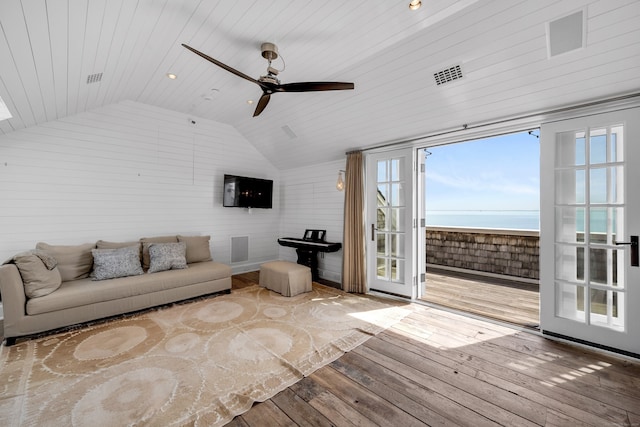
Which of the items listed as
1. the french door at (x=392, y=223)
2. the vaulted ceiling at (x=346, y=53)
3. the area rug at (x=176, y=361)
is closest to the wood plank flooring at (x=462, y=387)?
the area rug at (x=176, y=361)

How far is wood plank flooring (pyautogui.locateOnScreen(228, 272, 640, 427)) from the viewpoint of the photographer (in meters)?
1.73

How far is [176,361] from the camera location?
2.34 m

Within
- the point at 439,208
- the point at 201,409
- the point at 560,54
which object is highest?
the point at 560,54

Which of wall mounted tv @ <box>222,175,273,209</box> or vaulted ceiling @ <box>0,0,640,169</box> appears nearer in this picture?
vaulted ceiling @ <box>0,0,640,169</box>

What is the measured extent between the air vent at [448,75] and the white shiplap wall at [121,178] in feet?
13.3

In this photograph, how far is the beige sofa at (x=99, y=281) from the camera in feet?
8.83

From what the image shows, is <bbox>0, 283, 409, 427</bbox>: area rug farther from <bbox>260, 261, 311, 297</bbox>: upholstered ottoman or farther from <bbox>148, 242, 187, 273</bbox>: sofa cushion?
<bbox>148, 242, 187, 273</bbox>: sofa cushion

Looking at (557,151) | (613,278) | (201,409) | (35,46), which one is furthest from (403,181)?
(35,46)

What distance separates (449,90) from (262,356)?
→ 3.45 m

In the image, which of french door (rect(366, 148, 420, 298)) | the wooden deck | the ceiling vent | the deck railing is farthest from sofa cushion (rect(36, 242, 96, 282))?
the deck railing

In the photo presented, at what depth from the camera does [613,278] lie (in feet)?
8.34

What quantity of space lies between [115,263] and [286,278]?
2.37m

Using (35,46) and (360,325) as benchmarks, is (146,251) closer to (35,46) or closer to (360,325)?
(35,46)

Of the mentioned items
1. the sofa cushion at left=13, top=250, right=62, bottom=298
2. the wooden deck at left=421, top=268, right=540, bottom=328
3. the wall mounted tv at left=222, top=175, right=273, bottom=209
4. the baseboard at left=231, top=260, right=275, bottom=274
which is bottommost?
the wooden deck at left=421, top=268, right=540, bottom=328
